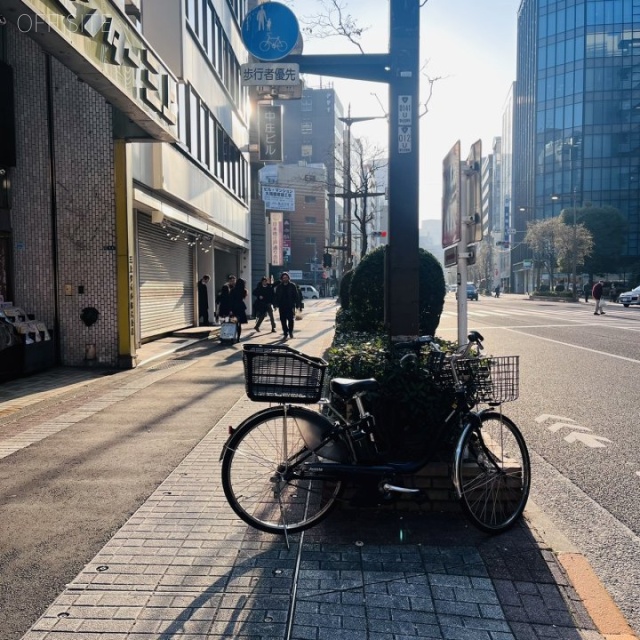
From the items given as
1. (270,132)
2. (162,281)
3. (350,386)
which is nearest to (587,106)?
(270,132)

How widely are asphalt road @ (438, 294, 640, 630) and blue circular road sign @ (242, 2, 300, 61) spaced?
4.74 meters

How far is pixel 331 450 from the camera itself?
11.2 feet

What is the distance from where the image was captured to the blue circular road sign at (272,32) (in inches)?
226

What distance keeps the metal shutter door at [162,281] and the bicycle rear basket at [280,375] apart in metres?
10.7

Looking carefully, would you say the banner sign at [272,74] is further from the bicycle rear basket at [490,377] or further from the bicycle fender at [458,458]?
the bicycle fender at [458,458]

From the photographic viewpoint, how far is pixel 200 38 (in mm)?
16469

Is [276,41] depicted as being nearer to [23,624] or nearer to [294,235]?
[23,624]

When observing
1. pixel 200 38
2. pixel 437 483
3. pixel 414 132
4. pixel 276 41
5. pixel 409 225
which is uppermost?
pixel 200 38

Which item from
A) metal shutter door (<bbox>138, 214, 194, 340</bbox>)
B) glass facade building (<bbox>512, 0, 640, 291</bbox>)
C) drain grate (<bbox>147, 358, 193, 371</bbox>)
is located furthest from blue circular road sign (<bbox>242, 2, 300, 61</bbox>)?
glass facade building (<bbox>512, 0, 640, 291</bbox>)

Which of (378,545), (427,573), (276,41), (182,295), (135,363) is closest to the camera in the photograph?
(427,573)

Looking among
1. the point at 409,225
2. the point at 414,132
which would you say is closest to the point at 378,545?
the point at 409,225

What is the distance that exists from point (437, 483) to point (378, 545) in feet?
1.98

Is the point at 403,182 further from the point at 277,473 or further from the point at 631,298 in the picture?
the point at 631,298

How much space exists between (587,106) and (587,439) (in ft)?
275
